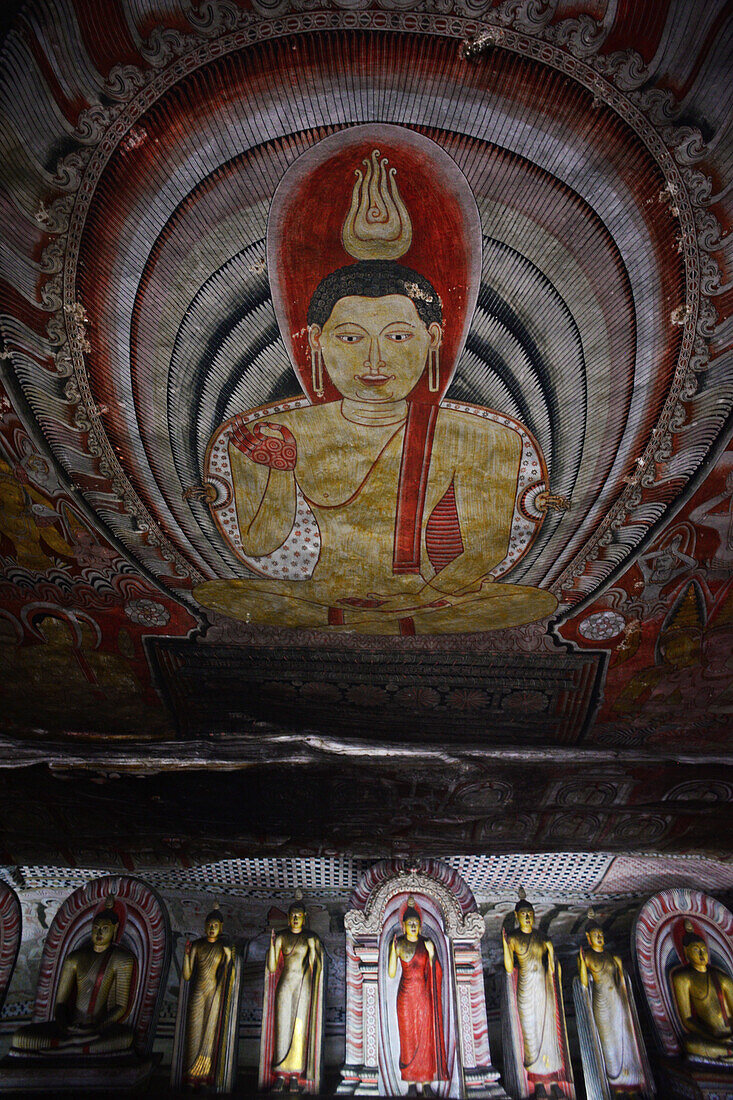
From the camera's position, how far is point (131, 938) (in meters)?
6.07

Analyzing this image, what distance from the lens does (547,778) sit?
623 centimetres

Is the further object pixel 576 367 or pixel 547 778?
pixel 547 778

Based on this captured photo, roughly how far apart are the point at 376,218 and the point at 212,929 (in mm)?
5535

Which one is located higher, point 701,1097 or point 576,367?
point 576,367

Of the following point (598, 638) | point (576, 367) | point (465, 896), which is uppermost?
point (576, 367)

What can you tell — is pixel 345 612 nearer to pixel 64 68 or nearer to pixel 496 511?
pixel 496 511

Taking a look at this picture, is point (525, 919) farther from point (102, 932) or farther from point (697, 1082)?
point (102, 932)

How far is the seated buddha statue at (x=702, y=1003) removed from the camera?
5570mm

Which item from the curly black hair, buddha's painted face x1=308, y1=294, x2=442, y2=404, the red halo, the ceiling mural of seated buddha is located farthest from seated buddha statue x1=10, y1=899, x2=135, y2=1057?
the curly black hair

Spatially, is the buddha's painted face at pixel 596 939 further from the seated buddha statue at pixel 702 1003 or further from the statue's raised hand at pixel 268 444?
the statue's raised hand at pixel 268 444

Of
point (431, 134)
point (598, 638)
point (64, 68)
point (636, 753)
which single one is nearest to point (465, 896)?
point (636, 753)

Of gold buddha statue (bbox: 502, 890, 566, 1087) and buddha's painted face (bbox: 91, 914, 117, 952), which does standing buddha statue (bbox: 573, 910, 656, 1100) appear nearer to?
gold buddha statue (bbox: 502, 890, 566, 1087)

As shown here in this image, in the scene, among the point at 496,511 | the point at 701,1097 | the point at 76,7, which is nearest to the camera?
the point at 76,7

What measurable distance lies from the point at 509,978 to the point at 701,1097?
4.82 ft
